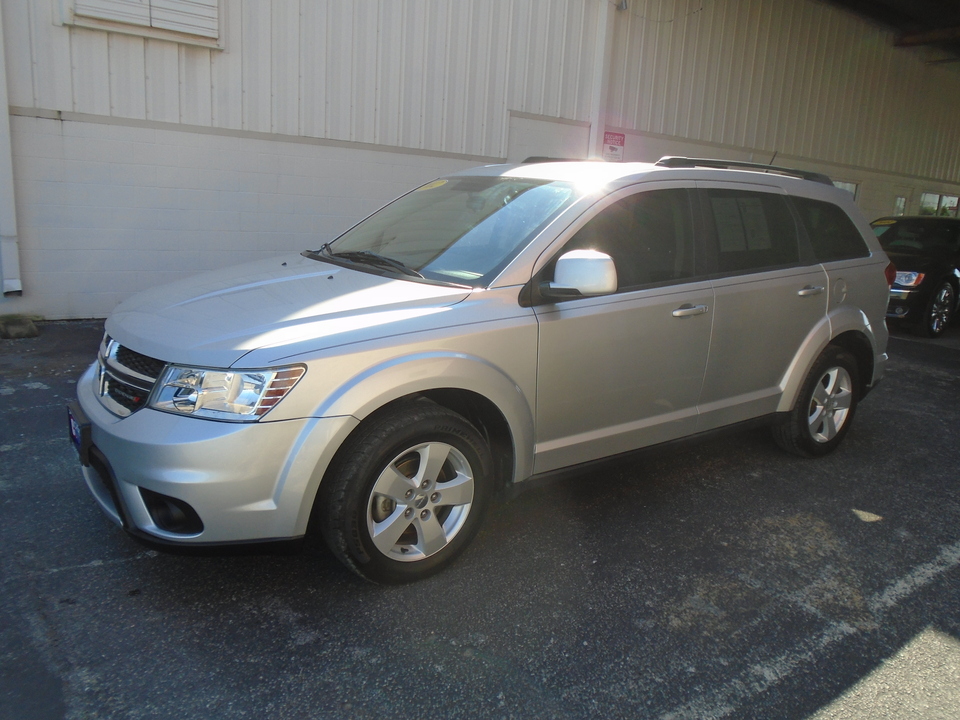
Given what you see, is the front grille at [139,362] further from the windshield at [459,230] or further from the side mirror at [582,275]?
the side mirror at [582,275]

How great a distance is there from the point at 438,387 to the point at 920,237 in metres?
10.2

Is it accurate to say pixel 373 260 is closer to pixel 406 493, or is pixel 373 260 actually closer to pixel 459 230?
pixel 459 230

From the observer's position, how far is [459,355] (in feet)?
9.91

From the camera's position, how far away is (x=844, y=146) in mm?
16672

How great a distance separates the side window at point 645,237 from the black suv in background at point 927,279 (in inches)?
284

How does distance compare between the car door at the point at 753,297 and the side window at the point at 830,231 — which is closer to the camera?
the car door at the point at 753,297

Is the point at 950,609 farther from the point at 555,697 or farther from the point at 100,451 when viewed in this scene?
the point at 100,451

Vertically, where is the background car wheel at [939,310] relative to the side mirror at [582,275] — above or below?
below

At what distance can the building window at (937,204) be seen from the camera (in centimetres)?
1972

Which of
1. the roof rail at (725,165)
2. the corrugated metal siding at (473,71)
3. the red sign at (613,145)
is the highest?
the corrugated metal siding at (473,71)

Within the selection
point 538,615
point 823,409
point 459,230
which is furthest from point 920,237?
point 538,615

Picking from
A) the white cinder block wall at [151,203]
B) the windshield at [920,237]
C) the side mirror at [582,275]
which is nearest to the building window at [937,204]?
the windshield at [920,237]

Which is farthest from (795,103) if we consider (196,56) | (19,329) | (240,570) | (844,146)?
(240,570)

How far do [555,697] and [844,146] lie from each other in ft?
56.1
